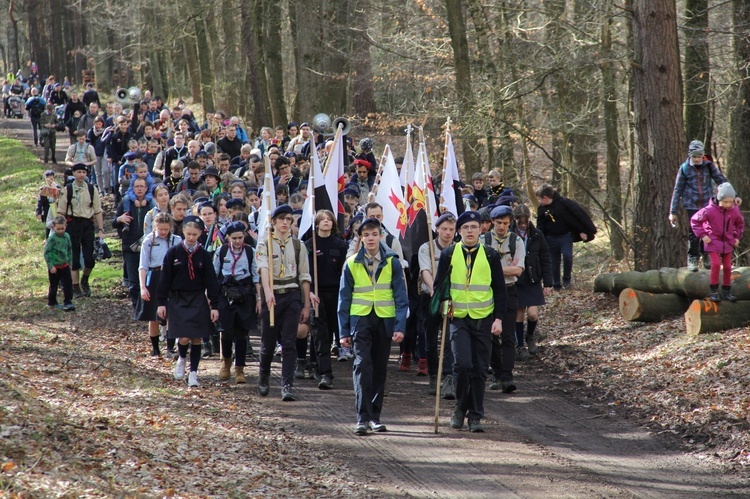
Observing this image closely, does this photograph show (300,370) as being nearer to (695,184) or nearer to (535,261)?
(535,261)

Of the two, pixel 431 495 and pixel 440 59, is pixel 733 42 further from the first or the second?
pixel 431 495

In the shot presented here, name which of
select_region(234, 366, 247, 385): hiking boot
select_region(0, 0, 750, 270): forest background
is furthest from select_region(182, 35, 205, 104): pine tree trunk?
select_region(234, 366, 247, 385): hiking boot

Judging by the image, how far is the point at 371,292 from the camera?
9539 millimetres

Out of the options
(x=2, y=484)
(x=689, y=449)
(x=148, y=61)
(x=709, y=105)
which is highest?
(x=148, y=61)

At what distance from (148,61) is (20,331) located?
37007 millimetres

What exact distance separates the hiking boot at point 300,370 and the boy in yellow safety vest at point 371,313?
2648 mm

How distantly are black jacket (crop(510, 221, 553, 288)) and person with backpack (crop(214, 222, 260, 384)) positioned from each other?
3.49 m

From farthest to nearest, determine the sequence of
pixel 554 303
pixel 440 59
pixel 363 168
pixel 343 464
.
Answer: pixel 440 59 < pixel 363 168 < pixel 554 303 < pixel 343 464

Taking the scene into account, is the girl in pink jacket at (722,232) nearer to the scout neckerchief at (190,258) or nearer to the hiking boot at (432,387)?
the hiking boot at (432,387)

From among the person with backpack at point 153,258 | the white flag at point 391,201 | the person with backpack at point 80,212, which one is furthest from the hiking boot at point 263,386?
the person with backpack at point 80,212

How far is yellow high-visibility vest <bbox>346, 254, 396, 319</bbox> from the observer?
949 centimetres

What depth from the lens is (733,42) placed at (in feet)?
57.4

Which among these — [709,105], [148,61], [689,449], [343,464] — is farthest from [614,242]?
[148,61]

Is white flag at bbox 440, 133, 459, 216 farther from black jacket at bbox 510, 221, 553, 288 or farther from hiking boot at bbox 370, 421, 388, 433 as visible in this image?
hiking boot at bbox 370, 421, 388, 433
